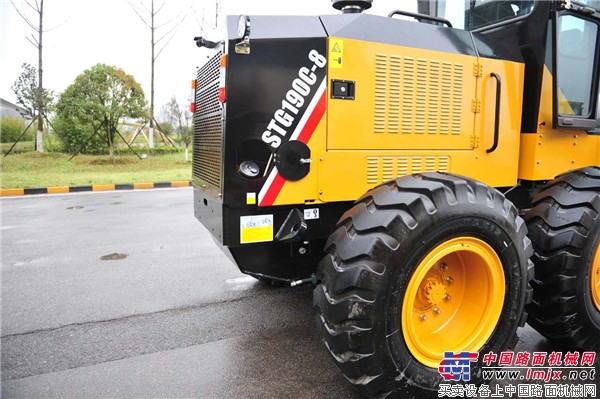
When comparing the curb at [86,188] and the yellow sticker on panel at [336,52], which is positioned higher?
the yellow sticker on panel at [336,52]

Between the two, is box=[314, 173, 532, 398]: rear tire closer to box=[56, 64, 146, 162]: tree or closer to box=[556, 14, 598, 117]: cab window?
box=[556, 14, 598, 117]: cab window

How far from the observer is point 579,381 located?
10.2 feet

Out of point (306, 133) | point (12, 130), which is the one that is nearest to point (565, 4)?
point (306, 133)

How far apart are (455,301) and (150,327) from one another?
2569mm

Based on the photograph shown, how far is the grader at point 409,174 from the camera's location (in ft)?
8.30

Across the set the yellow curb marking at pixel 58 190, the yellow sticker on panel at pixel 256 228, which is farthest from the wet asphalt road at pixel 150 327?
the yellow curb marking at pixel 58 190

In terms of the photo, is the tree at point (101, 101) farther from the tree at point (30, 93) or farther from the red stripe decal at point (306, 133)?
the red stripe decal at point (306, 133)

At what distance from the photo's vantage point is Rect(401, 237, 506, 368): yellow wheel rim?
2.70 m

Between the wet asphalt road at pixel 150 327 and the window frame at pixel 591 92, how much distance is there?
5.90ft

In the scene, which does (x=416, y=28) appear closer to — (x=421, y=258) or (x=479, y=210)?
(x=479, y=210)

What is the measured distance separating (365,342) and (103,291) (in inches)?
135

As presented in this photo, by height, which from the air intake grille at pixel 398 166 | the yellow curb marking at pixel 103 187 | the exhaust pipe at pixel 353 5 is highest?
the exhaust pipe at pixel 353 5

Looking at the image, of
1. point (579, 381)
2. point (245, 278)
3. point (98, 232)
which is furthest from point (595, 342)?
point (98, 232)

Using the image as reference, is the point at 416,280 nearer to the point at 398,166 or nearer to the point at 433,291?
the point at 433,291
